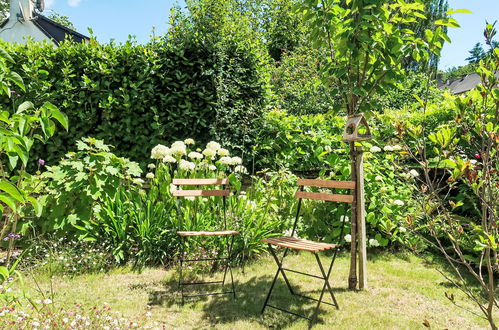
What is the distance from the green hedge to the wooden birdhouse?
2151 millimetres

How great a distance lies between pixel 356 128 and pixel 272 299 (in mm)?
1677

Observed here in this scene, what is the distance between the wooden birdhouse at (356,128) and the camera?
337 cm

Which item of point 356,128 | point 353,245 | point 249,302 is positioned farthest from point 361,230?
point 249,302

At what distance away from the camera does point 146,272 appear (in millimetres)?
3932

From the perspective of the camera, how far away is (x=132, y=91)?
528 centimetres

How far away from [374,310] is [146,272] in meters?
2.23

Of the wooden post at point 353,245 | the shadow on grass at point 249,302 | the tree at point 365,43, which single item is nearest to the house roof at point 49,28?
the tree at point 365,43

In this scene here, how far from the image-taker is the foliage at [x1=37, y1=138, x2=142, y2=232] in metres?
4.10

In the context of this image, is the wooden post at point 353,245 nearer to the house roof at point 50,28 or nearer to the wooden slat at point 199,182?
the wooden slat at point 199,182

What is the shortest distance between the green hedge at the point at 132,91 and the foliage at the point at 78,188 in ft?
3.55

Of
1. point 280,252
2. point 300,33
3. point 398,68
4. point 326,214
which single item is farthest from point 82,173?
point 300,33

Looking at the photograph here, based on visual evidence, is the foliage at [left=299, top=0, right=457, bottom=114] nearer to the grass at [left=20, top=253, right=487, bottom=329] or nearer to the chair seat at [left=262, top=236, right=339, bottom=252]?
the chair seat at [left=262, top=236, right=339, bottom=252]

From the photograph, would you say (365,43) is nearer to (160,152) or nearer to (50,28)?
(160,152)

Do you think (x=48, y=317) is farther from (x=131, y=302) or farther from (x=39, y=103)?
(x=39, y=103)
